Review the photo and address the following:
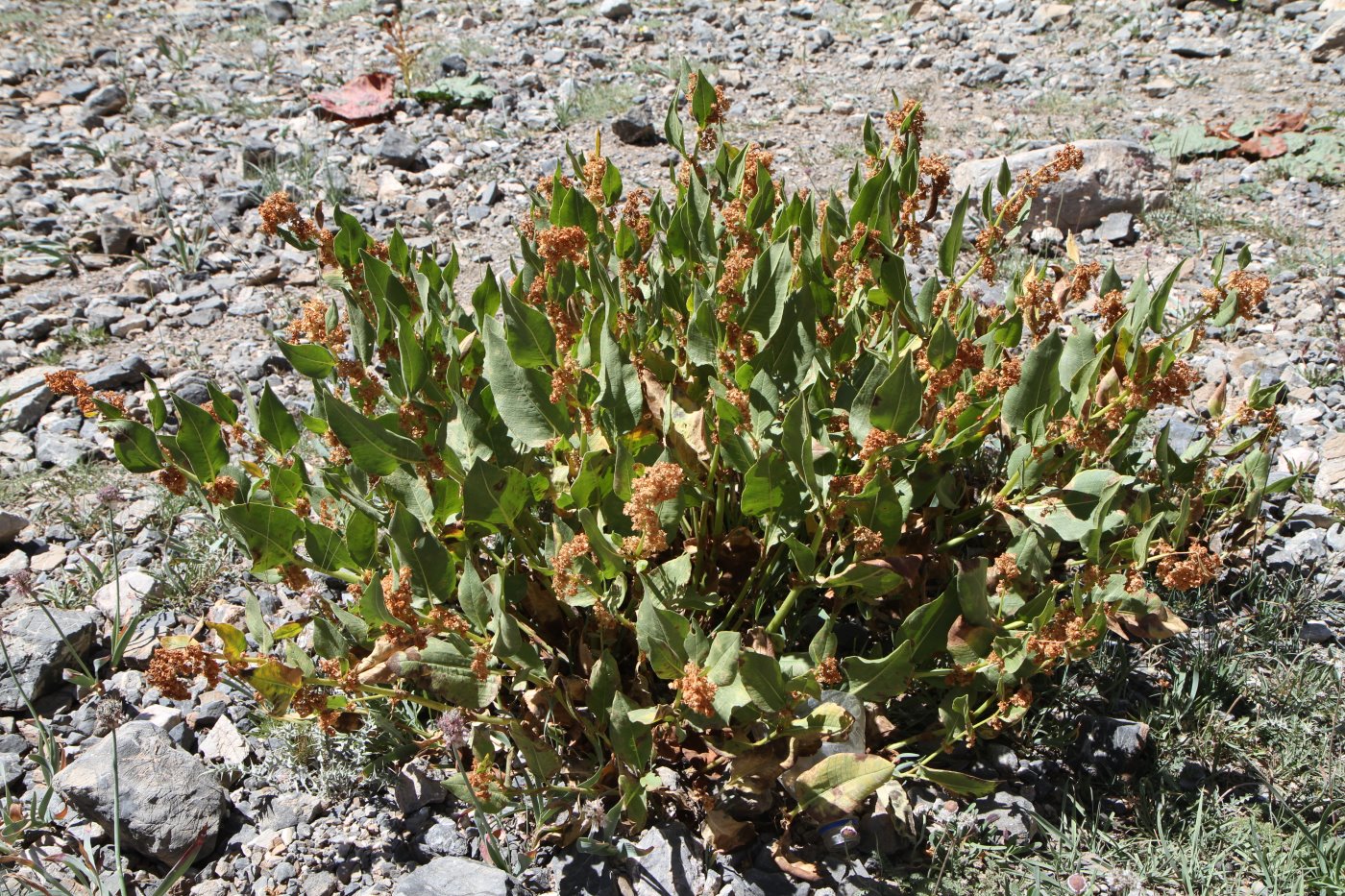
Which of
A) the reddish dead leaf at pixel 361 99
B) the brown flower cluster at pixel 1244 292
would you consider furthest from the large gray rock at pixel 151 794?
the reddish dead leaf at pixel 361 99

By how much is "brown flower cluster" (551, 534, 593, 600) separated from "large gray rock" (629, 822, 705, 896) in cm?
64

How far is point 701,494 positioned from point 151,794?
55.8 inches

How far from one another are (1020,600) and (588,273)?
4.28 feet

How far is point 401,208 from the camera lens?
525 centimetres

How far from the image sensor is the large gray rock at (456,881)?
7.13 feet

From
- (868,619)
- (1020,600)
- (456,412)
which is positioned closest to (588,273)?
(456,412)

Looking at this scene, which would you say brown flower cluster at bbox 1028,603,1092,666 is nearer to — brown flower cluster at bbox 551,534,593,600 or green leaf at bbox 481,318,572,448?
brown flower cluster at bbox 551,534,593,600

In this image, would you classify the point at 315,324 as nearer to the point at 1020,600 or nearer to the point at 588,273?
the point at 588,273

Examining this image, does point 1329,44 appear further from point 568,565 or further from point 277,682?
point 277,682

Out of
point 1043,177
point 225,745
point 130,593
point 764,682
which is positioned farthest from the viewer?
point 130,593

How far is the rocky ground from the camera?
7.89 ft

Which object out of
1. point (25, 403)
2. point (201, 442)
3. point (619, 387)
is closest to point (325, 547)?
point (201, 442)

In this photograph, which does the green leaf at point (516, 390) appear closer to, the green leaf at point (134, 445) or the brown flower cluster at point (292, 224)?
the brown flower cluster at point (292, 224)

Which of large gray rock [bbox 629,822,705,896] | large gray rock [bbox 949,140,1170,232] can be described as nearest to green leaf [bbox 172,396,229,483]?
large gray rock [bbox 629,822,705,896]
